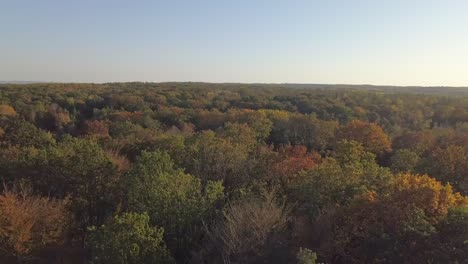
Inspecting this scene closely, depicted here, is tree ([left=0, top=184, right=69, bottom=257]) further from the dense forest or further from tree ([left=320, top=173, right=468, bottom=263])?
tree ([left=320, top=173, right=468, bottom=263])

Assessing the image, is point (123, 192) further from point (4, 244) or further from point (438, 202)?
point (438, 202)

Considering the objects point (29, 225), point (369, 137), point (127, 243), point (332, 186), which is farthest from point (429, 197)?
point (369, 137)

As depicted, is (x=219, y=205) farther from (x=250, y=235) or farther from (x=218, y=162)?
(x=218, y=162)

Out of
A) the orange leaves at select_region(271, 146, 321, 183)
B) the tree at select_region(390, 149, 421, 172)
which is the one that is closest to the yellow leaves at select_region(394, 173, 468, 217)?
the orange leaves at select_region(271, 146, 321, 183)

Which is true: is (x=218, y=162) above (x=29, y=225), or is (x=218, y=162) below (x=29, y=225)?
above

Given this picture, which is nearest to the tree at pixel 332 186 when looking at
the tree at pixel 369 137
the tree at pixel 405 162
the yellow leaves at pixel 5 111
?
the tree at pixel 405 162
